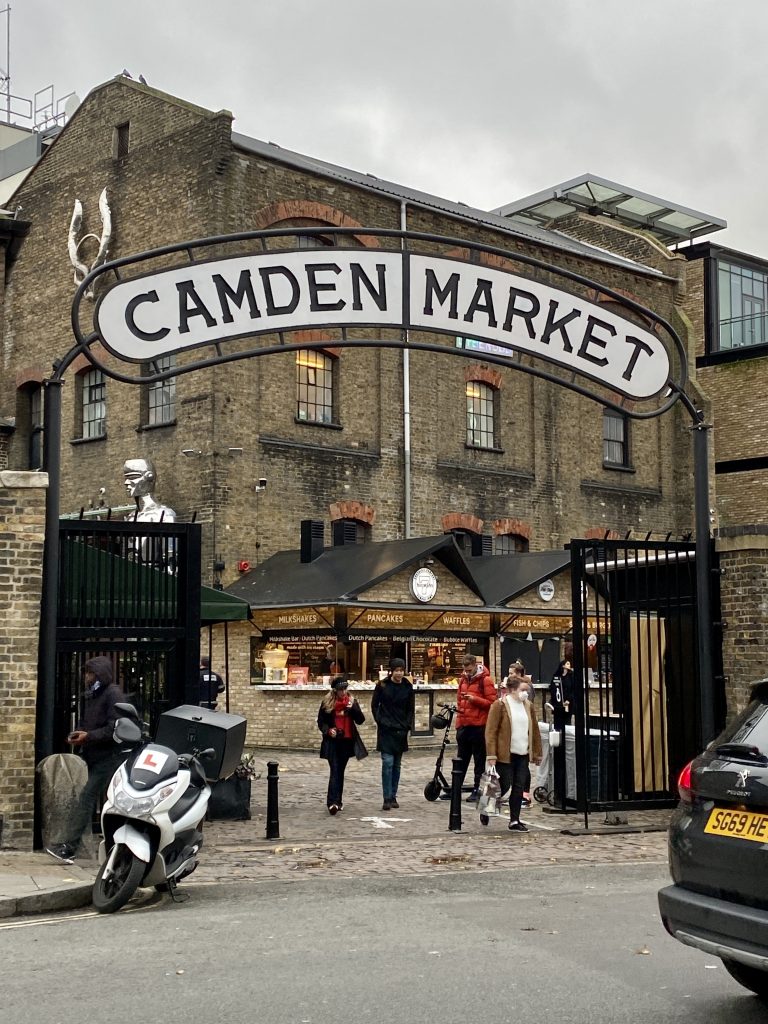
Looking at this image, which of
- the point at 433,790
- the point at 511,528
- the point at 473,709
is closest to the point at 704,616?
the point at 473,709

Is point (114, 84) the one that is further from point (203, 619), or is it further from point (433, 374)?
point (203, 619)

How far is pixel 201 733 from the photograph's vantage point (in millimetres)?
11484

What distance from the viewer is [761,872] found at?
5.71 m

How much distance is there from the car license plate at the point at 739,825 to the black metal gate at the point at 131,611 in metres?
7.66

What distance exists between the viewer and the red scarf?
15.4 meters

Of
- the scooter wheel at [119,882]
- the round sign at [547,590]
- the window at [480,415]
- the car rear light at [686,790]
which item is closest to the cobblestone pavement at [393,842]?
the scooter wheel at [119,882]

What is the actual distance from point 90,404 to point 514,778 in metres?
18.7

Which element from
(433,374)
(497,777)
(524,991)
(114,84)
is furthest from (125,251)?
(524,991)

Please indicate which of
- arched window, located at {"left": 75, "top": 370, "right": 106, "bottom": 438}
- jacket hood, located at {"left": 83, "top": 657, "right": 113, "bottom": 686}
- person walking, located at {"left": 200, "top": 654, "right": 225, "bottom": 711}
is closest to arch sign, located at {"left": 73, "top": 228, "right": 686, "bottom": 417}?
jacket hood, located at {"left": 83, "top": 657, "right": 113, "bottom": 686}

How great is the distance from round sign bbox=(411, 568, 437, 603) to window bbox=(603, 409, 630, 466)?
34.2 feet

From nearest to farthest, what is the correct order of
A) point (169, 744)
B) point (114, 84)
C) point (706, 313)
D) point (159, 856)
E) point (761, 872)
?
point (761, 872), point (159, 856), point (169, 744), point (114, 84), point (706, 313)

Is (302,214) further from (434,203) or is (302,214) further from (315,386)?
(434,203)

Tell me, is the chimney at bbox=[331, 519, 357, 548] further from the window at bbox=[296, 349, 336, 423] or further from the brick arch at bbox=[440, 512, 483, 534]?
the brick arch at bbox=[440, 512, 483, 534]

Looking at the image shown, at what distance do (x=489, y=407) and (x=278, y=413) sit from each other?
6.62 metres
